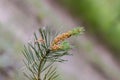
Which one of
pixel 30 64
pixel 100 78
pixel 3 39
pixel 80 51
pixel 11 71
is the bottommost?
pixel 100 78

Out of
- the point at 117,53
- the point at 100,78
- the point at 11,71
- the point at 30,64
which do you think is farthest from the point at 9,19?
the point at 30,64

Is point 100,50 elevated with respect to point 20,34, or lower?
lower

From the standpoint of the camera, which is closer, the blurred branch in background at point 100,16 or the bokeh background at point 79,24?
the bokeh background at point 79,24

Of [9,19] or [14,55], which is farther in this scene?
[9,19]

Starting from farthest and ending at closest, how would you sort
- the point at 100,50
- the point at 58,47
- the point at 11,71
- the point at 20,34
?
the point at 100,50
the point at 20,34
the point at 11,71
the point at 58,47

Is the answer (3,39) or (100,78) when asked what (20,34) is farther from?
(100,78)

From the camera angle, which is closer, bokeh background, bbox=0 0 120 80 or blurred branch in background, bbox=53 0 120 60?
bokeh background, bbox=0 0 120 80

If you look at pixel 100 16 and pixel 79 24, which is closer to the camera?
pixel 79 24

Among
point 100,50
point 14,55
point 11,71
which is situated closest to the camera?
point 11,71
